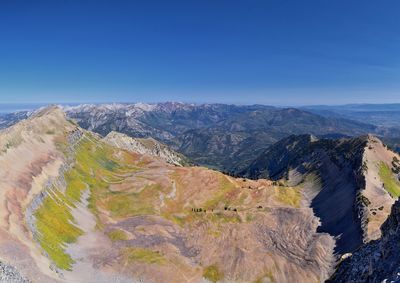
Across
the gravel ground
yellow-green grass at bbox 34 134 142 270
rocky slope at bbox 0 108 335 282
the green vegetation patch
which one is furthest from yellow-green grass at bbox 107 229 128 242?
the green vegetation patch

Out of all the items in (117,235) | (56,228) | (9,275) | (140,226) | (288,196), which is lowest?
(140,226)

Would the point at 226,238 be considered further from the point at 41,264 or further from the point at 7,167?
the point at 7,167

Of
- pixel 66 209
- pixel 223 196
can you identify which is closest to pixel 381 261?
pixel 66 209

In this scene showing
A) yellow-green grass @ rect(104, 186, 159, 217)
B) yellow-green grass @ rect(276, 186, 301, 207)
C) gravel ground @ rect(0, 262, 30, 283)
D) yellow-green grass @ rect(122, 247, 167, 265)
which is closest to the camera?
gravel ground @ rect(0, 262, 30, 283)

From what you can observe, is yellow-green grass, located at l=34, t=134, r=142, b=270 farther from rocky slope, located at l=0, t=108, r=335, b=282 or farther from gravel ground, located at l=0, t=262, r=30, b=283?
gravel ground, located at l=0, t=262, r=30, b=283

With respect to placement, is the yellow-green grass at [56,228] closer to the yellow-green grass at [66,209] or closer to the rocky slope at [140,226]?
the yellow-green grass at [66,209]

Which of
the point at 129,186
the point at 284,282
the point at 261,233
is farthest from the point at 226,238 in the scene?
the point at 129,186

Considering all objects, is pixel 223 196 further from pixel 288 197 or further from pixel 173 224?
pixel 173 224
